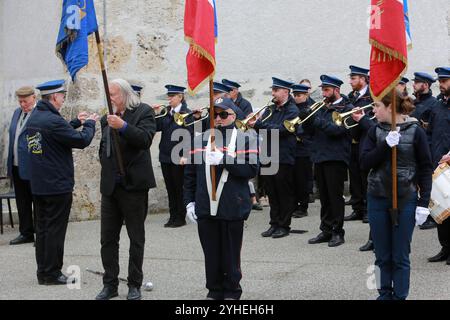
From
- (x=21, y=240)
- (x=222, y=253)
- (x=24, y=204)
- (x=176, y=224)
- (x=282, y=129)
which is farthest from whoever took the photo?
(x=176, y=224)

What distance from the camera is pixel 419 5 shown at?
13.1 metres

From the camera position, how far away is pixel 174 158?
11828 millimetres

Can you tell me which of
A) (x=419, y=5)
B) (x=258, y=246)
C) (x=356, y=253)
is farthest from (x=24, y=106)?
(x=419, y=5)

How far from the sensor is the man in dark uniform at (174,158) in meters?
11.8

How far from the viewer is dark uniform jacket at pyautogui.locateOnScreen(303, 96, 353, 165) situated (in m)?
9.59

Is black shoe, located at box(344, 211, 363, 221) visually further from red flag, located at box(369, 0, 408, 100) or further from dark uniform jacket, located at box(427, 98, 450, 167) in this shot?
red flag, located at box(369, 0, 408, 100)

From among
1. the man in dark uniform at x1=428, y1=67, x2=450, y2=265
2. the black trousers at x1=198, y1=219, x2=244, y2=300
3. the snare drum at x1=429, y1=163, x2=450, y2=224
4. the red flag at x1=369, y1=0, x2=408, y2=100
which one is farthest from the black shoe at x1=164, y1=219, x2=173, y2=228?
the red flag at x1=369, y1=0, x2=408, y2=100

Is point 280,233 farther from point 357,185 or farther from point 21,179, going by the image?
point 21,179

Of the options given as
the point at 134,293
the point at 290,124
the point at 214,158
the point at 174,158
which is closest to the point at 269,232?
the point at 290,124

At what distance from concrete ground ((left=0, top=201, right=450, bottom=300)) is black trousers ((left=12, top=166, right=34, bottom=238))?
0.35 m

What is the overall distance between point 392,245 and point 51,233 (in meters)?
3.56
